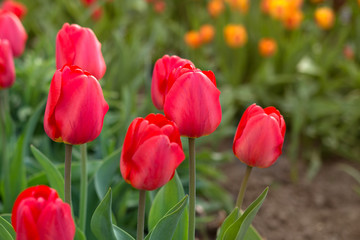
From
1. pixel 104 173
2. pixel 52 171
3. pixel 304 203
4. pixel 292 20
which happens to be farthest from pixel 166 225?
pixel 292 20

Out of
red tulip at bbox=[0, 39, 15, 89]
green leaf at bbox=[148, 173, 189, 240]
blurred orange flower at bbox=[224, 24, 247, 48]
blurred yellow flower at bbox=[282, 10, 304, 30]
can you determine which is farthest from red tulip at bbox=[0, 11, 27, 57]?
blurred yellow flower at bbox=[282, 10, 304, 30]

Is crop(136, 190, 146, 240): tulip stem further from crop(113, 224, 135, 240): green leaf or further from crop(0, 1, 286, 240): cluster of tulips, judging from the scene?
crop(113, 224, 135, 240): green leaf

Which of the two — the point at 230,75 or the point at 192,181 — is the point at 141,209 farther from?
the point at 230,75

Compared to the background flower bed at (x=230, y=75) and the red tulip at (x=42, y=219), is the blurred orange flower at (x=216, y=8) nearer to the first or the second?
the background flower bed at (x=230, y=75)

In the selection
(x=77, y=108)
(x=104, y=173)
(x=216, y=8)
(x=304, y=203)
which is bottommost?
(x=304, y=203)

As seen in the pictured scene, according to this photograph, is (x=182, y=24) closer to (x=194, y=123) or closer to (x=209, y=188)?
(x=209, y=188)

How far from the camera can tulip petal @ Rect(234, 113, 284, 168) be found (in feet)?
2.59

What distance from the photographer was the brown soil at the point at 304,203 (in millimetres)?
2025

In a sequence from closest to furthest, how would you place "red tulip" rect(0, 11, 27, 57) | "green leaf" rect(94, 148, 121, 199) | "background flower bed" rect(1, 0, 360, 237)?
1. "green leaf" rect(94, 148, 121, 199)
2. "red tulip" rect(0, 11, 27, 57)
3. "background flower bed" rect(1, 0, 360, 237)

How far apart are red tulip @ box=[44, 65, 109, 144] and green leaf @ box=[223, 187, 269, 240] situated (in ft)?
0.86

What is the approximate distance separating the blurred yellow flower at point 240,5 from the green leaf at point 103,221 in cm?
243

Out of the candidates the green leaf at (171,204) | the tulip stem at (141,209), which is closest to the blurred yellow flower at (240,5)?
the green leaf at (171,204)

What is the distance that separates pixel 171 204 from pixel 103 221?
165mm

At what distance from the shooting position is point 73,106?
74cm
